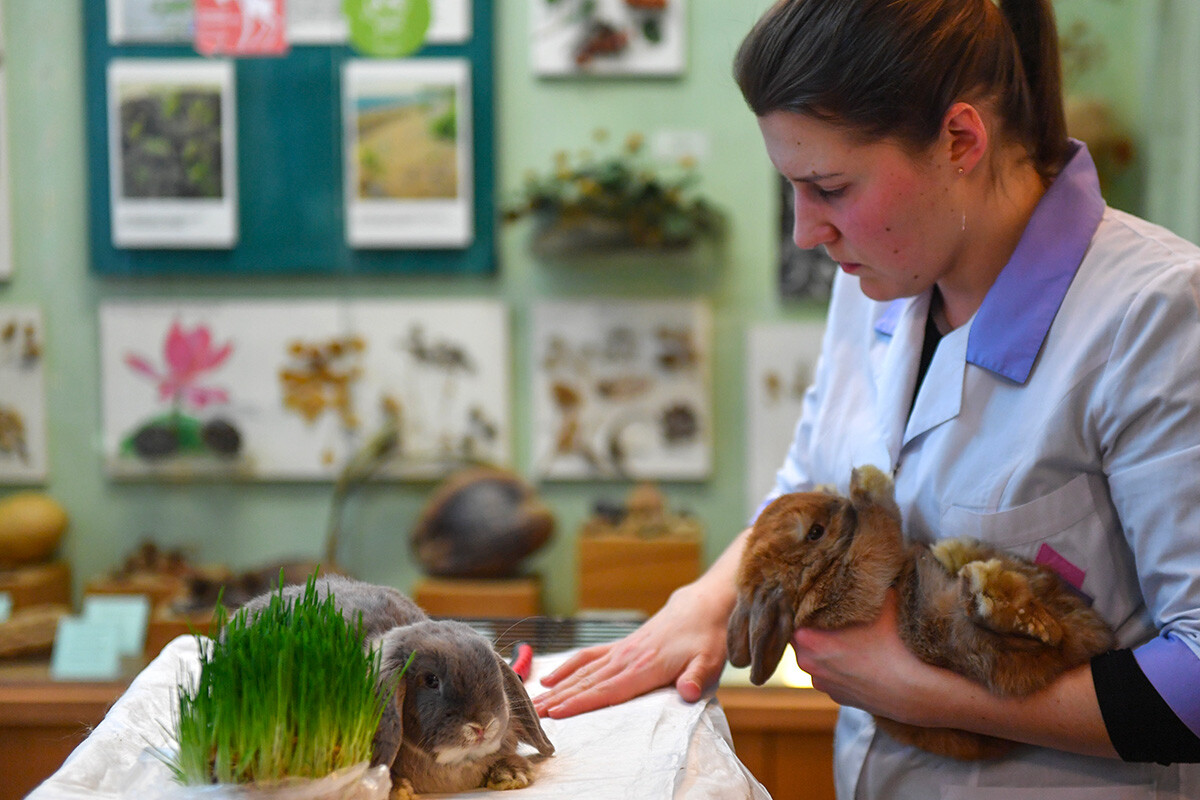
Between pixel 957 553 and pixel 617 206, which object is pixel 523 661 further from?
pixel 617 206

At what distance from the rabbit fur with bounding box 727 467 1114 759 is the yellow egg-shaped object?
2.50m

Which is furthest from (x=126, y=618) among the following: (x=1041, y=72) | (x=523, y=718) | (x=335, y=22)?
(x=1041, y=72)

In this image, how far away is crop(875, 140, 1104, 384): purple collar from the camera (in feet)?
3.32

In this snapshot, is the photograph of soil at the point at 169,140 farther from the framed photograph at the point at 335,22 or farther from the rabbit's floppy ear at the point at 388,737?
the rabbit's floppy ear at the point at 388,737

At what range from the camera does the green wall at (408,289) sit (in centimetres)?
293

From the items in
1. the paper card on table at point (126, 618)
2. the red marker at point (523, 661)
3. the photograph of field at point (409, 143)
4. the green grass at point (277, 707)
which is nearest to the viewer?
the green grass at point (277, 707)

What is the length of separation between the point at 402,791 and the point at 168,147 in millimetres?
2636

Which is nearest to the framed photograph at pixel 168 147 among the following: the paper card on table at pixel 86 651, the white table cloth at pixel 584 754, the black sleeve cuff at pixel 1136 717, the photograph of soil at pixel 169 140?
the photograph of soil at pixel 169 140

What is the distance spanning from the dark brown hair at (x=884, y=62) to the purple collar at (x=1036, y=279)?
10 cm

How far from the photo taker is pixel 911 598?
1.01m

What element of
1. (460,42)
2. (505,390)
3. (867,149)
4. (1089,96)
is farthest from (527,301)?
(867,149)

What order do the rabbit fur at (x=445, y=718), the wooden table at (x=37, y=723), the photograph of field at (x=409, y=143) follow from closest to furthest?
the rabbit fur at (x=445, y=718)
the wooden table at (x=37, y=723)
the photograph of field at (x=409, y=143)

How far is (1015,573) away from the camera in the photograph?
0.96 meters

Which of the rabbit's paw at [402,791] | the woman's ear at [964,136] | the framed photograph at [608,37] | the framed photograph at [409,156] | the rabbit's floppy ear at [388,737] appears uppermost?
the framed photograph at [608,37]
